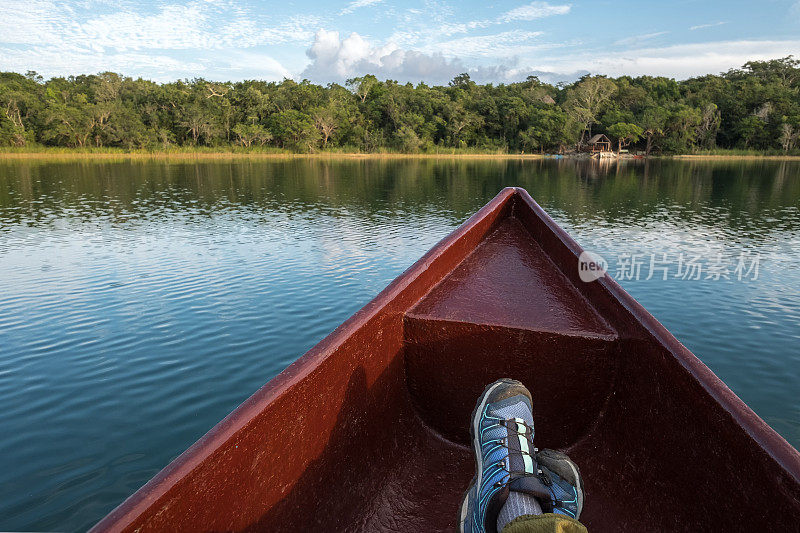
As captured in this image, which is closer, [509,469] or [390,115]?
[509,469]

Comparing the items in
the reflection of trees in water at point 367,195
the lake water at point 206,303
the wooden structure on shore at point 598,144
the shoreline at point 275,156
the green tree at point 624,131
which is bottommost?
the lake water at point 206,303

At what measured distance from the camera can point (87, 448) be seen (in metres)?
3.59

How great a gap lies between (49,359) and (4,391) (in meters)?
0.65

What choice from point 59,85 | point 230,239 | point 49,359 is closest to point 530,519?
point 49,359

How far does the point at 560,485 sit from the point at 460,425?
101cm

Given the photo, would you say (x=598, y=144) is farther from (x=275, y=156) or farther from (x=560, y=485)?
(x=560, y=485)

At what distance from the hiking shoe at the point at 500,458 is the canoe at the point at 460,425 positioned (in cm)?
57

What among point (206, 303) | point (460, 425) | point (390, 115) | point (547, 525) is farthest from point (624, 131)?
point (547, 525)

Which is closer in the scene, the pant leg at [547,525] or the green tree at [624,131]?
the pant leg at [547,525]

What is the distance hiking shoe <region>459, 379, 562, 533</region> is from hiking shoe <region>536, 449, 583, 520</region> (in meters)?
0.02

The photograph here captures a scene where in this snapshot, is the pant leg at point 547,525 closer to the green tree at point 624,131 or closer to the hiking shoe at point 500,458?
the hiking shoe at point 500,458

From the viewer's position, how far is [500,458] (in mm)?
1402

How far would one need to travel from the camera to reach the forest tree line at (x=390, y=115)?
48688 mm

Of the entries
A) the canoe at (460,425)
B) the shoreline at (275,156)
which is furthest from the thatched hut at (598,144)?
the canoe at (460,425)
